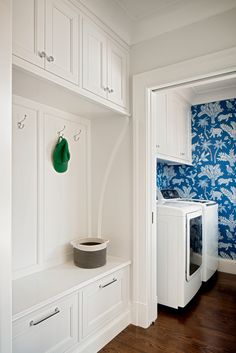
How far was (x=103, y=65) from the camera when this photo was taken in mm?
1942

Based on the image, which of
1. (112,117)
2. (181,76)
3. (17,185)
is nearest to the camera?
(17,185)

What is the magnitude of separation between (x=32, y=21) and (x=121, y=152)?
3.88 ft

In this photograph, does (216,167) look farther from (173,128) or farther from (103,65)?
(103,65)

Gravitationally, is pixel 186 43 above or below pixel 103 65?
above

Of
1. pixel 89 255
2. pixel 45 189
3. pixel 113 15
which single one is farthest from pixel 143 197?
pixel 113 15

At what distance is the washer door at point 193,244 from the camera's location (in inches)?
98.9

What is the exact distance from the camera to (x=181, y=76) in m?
1.99

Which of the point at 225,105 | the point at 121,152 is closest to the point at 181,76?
the point at 121,152

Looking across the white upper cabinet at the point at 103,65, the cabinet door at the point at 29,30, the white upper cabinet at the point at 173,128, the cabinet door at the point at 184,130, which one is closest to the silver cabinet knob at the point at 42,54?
the cabinet door at the point at 29,30

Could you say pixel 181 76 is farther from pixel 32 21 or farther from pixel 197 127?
pixel 197 127

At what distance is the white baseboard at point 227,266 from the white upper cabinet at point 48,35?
308 centimetres

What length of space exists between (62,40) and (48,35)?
0.38 feet

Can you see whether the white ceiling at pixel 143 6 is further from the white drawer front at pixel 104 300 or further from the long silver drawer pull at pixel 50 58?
the white drawer front at pixel 104 300

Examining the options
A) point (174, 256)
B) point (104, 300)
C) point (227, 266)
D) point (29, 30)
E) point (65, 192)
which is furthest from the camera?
point (227, 266)
